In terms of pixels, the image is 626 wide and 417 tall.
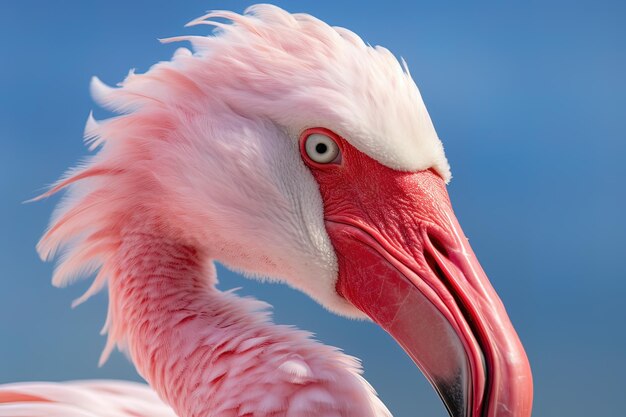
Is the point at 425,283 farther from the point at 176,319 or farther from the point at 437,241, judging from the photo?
the point at 176,319

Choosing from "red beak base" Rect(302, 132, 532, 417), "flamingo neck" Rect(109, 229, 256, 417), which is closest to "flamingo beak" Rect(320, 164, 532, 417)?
"red beak base" Rect(302, 132, 532, 417)

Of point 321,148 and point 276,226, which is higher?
point 321,148

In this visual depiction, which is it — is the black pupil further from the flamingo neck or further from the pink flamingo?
the flamingo neck

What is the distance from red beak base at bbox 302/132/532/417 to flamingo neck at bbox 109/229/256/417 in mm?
333

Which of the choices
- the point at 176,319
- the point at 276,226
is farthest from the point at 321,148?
the point at 176,319

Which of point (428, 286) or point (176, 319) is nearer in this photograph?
point (428, 286)

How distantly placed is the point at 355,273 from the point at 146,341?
58cm

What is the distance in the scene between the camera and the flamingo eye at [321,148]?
194 centimetres

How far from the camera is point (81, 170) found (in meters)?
2.15

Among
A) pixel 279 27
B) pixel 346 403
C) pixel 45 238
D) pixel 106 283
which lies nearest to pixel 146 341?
pixel 106 283

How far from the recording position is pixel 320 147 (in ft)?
6.43

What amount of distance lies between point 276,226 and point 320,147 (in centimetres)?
22

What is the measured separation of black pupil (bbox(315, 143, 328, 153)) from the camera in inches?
77.0

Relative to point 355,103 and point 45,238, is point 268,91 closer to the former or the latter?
point 355,103
